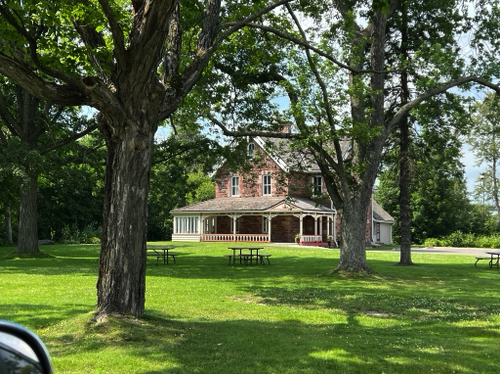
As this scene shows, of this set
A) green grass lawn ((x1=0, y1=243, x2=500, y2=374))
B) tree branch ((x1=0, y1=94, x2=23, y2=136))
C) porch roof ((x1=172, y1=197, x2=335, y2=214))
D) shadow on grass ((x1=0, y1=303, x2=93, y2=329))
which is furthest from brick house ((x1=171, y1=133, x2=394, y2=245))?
shadow on grass ((x1=0, y1=303, x2=93, y2=329))

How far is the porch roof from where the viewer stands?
42.6 meters

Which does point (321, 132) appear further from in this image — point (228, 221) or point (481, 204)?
point (481, 204)

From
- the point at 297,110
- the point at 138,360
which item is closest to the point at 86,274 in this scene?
the point at 297,110

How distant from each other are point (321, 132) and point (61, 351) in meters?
12.6

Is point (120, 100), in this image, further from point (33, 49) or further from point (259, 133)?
point (259, 133)

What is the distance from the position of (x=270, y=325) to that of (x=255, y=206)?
3528cm

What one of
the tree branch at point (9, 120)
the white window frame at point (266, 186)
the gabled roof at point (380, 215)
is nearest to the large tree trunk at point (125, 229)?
the tree branch at point (9, 120)

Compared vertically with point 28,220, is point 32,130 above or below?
above

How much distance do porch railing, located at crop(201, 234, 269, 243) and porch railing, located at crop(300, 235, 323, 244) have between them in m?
3.74

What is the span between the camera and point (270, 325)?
9.30m

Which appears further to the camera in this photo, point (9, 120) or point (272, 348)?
point (9, 120)

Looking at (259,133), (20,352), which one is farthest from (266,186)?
(20,352)

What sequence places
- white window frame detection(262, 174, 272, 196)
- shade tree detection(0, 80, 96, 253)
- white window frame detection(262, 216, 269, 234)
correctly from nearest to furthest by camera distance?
shade tree detection(0, 80, 96, 253)
white window frame detection(262, 216, 269, 234)
white window frame detection(262, 174, 272, 196)

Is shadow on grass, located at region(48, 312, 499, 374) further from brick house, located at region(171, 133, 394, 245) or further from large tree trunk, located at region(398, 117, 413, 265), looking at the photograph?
brick house, located at region(171, 133, 394, 245)
